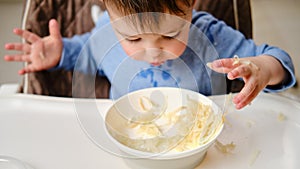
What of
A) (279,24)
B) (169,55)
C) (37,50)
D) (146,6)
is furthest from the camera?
(279,24)

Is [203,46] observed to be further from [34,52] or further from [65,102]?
[34,52]

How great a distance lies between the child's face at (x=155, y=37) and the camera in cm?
65

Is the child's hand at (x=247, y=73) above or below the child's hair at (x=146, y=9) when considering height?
below

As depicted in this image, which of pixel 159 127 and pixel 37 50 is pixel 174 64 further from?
pixel 37 50

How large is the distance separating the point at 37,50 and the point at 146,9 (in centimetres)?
41

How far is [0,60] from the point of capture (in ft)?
5.57

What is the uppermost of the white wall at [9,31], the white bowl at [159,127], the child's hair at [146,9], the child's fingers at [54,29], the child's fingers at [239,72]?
the child's hair at [146,9]

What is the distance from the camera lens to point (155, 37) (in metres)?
0.67

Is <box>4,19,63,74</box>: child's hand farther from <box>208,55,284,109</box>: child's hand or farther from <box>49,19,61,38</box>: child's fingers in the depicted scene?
<box>208,55,284,109</box>: child's hand

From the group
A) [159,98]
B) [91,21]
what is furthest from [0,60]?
[159,98]

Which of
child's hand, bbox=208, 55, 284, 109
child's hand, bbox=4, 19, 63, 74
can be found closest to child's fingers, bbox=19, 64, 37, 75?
A: child's hand, bbox=4, 19, 63, 74

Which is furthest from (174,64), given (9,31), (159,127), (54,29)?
(9,31)

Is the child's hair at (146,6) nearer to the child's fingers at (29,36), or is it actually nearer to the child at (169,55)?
the child at (169,55)

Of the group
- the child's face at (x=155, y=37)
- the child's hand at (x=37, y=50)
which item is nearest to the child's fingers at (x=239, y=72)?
the child's face at (x=155, y=37)
